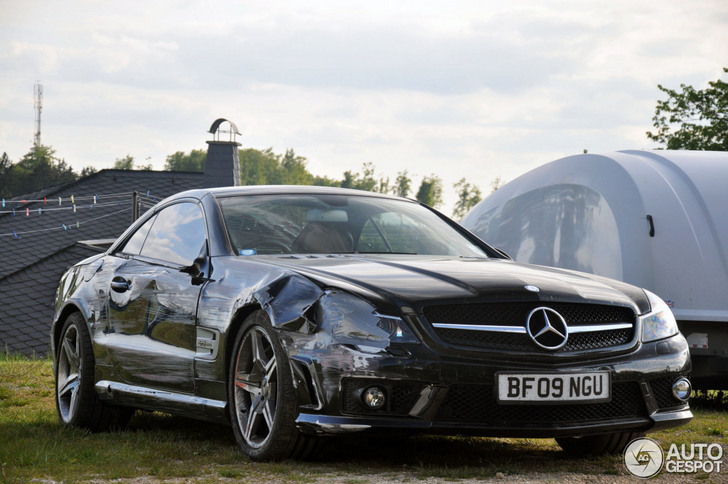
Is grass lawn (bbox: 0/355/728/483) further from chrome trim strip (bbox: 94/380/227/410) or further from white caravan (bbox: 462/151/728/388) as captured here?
white caravan (bbox: 462/151/728/388)

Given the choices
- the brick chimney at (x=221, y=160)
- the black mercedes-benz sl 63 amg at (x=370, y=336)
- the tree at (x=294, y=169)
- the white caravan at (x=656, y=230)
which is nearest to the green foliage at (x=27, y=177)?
the tree at (x=294, y=169)

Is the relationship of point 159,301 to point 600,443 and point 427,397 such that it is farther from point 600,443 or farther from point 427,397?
point 600,443

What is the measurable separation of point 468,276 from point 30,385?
5.57m

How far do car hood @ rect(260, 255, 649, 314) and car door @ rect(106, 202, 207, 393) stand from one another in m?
0.69

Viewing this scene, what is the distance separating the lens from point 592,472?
17.6 ft

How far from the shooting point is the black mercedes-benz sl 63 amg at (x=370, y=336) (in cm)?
507

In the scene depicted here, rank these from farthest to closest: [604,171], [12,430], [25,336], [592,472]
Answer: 1. [25,336]
2. [604,171]
3. [12,430]
4. [592,472]

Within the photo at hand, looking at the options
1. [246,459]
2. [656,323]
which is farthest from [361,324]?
[656,323]

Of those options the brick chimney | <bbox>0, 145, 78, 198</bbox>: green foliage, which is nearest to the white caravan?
the brick chimney

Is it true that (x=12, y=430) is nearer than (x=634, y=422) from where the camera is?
No

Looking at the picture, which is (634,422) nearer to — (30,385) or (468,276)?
(468,276)

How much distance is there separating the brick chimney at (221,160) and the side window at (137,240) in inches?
1018

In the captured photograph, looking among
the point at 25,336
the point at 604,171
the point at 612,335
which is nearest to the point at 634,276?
the point at 604,171

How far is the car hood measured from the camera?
5.20m
